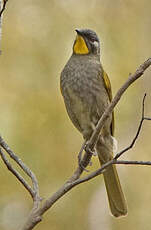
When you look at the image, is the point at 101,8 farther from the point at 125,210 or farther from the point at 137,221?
the point at 125,210

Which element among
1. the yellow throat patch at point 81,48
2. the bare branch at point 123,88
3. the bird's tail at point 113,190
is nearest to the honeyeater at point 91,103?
the bird's tail at point 113,190

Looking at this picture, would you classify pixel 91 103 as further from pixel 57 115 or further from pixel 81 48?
pixel 57 115

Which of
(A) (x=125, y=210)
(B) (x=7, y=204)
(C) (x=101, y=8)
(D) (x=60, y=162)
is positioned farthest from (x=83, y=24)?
(A) (x=125, y=210)

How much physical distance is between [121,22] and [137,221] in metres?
2.46

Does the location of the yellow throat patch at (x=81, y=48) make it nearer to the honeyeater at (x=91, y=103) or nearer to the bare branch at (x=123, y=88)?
the honeyeater at (x=91, y=103)

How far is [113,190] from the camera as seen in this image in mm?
3996

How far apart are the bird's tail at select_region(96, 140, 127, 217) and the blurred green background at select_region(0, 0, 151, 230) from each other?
3.93 feet

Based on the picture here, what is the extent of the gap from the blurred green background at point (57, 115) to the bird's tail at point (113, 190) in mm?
1197

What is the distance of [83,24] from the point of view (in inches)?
247

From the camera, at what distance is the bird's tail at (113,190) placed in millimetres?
3826

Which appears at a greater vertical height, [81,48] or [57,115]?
[81,48]

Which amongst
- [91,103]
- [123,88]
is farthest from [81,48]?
[123,88]

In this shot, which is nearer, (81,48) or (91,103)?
(91,103)

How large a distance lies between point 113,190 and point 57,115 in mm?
1801
